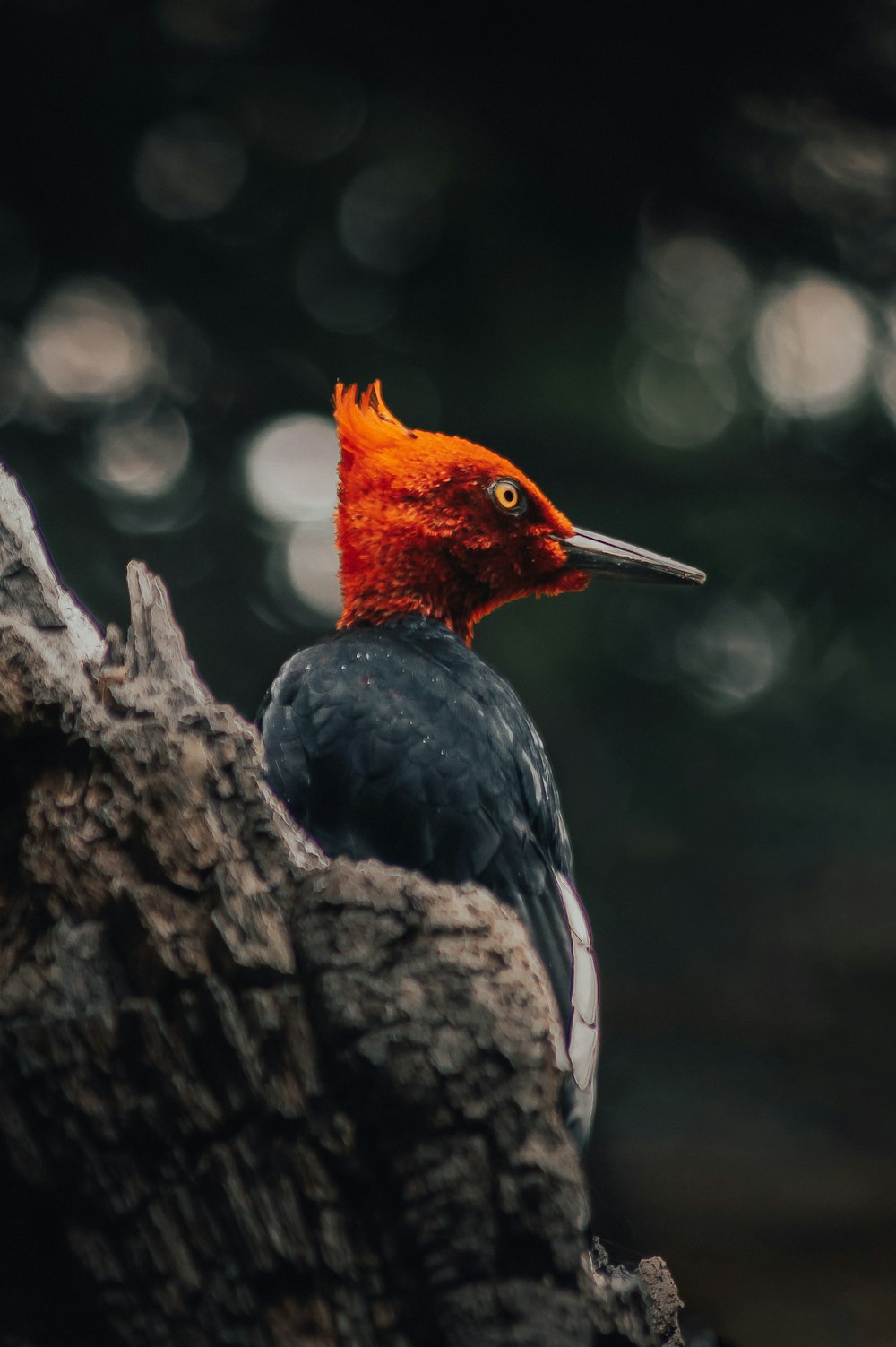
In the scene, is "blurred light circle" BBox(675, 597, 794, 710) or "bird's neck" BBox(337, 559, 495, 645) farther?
"blurred light circle" BBox(675, 597, 794, 710)

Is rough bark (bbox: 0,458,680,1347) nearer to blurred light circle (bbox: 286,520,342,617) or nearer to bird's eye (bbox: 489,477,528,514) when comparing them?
bird's eye (bbox: 489,477,528,514)

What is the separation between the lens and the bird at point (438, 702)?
4.57ft

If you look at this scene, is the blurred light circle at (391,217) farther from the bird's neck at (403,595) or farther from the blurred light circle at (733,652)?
the bird's neck at (403,595)

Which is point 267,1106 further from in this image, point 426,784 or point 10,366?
point 10,366

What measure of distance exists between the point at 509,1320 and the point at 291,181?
2.71 metres

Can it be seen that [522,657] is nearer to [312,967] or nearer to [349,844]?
[349,844]

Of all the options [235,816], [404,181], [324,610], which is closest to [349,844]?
[235,816]

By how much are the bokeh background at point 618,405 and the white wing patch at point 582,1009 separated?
1165 millimetres

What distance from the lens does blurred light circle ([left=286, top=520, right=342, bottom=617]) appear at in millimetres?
2674

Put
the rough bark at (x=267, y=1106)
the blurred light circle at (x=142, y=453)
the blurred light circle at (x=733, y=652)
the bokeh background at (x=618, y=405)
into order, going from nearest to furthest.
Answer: the rough bark at (x=267, y=1106) < the bokeh background at (x=618, y=405) < the blurred light circle at (x=142, y=453) < the blurred light circle at (x=733, y=652)

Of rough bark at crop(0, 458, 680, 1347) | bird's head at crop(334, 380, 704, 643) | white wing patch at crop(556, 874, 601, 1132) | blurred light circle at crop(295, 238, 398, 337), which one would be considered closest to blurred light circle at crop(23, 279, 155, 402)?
blurred light circle at crop(295, 238, 398, 337)

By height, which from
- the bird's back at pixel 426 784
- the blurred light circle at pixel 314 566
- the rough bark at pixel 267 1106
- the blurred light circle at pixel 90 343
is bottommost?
the rough bark at pixel 267 1106

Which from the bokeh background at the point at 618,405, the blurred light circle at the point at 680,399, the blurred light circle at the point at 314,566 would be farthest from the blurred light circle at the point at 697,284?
the blurred light circle at the point at 314,566

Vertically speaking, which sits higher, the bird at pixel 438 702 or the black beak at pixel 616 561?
the black beak at pixel 616 561
